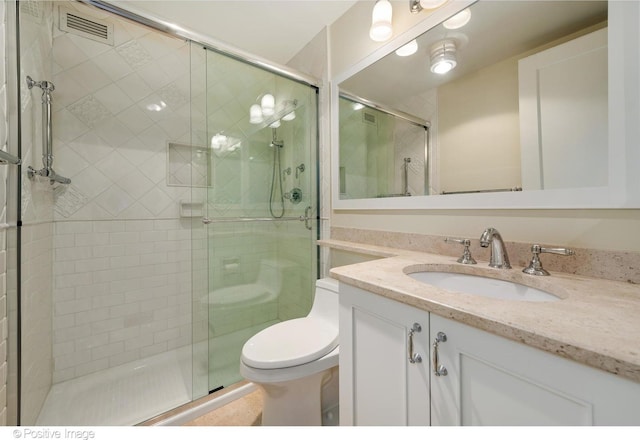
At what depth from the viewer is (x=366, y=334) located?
79 centimetres

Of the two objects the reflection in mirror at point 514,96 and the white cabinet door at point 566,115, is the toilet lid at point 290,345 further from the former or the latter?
the white cabinet door at point 566,115

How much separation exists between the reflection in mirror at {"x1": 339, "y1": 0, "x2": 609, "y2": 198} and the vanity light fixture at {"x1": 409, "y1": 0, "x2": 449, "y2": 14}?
90mm

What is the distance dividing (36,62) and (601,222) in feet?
7.73

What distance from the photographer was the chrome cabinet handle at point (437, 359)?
0.59m

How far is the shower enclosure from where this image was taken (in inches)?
57.3

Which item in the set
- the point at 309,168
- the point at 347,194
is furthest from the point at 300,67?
the point at 347,194

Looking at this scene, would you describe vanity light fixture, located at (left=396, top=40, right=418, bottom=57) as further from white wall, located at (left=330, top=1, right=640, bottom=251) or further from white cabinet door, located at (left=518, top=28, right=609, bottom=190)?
white cabinet door, located at (left=518, top=28, right=609, bottom=190)

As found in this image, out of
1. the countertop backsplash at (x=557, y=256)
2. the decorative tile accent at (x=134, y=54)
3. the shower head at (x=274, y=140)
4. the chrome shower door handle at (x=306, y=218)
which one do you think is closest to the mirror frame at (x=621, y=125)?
the countertop backsplash at (x=557, y=256)

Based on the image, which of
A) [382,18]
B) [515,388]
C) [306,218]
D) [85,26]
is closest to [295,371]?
[515,388]

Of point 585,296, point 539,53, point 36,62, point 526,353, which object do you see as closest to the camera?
point 526,353

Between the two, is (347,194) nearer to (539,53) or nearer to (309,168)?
(309,168)

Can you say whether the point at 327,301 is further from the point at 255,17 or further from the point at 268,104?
the point at 255,17

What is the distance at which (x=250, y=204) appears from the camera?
164cm
